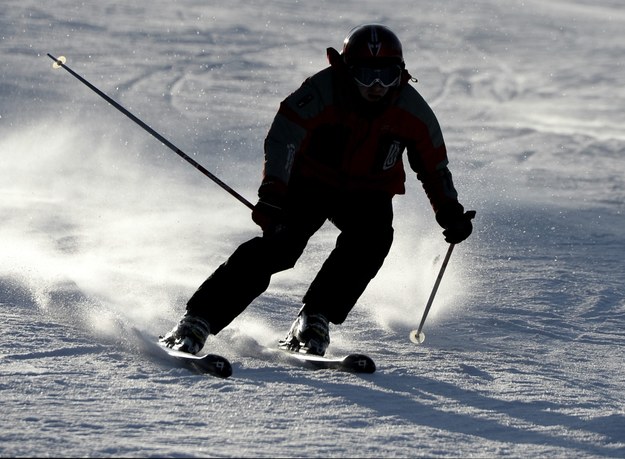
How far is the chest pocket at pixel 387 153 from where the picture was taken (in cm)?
477

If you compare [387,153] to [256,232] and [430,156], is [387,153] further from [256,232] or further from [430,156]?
[256,232]

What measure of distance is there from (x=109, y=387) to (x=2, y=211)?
4359 mm

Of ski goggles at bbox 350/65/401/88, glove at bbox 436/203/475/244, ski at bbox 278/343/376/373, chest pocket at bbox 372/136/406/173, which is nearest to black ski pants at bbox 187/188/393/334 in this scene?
chest pocket at bbox 372/136/406/173

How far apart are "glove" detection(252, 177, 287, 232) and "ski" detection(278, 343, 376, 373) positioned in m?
0.50

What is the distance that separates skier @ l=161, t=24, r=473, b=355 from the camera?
181 inches

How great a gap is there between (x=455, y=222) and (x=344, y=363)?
906 millimetres

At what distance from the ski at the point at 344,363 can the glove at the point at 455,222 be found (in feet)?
2.55

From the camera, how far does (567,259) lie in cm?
737

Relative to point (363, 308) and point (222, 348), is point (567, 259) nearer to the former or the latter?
point (363, 308)

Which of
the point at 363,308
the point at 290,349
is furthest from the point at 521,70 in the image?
the point at 290,349

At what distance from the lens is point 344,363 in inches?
171

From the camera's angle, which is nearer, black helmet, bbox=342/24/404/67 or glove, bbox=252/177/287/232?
glove, bbox=252/177/287/232

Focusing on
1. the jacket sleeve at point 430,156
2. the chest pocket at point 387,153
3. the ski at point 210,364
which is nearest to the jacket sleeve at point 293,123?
the chest pocket at point 387,153

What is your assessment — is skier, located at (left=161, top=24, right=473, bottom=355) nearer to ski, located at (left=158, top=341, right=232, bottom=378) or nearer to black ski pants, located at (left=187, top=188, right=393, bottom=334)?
black ski pants, located at (left=187, top=188, right=393, bottom=334)
